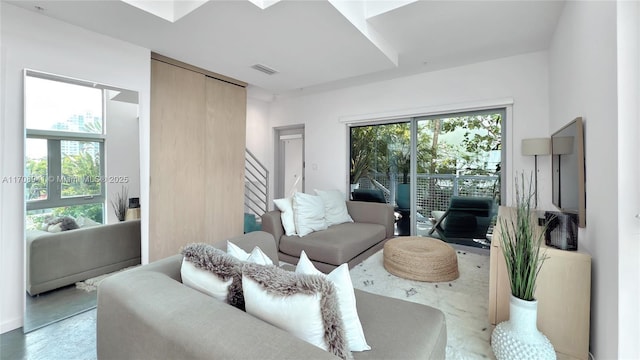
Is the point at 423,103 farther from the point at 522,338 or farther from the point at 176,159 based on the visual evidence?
the point at 176,159

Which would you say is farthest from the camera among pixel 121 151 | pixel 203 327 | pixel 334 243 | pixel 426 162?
pixel 426 162

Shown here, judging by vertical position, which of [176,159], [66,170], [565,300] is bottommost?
[565,300]

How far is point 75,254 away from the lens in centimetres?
228

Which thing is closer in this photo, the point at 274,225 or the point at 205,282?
the point at 205,282

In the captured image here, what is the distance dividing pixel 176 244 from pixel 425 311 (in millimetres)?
2895

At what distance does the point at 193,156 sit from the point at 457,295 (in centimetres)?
324

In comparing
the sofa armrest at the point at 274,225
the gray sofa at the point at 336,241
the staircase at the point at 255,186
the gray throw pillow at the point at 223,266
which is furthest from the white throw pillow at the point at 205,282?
the staircase at the point at 255,186

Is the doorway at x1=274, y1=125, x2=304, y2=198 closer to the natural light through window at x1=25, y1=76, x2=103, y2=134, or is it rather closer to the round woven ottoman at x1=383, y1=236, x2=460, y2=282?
the round woven ottoman at x1=383, y1=236, x2=460, y2=282

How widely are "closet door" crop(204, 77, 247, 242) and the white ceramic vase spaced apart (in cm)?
323

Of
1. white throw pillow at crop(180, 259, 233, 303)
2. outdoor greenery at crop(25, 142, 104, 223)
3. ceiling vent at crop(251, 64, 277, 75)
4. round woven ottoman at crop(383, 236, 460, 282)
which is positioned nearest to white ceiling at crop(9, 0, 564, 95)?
ceiling vent at crop(251, 64, 277, 75)

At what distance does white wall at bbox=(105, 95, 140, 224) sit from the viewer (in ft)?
8.29

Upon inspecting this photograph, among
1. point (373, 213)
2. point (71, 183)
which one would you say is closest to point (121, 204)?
point (71, 183)

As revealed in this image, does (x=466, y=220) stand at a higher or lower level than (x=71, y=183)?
lower

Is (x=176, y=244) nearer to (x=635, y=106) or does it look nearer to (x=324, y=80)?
(x=324, y=80)
